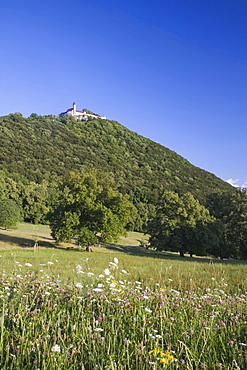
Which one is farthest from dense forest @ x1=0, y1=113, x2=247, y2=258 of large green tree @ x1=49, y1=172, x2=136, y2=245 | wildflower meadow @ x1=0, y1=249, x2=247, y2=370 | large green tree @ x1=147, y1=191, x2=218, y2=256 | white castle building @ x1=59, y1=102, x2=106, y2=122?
wildflower meadow @ x1=0, y1=249, x2=247, y2=370

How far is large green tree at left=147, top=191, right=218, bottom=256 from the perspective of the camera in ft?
131

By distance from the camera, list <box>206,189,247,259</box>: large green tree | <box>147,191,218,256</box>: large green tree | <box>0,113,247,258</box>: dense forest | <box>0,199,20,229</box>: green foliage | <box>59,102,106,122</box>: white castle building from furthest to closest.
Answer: <box>59,102,106,122</box>: white castle building
<box>0,113,247,258</box>: dense forest
<box>206,189,247,259</box>: large green tree
<box>0,199,20,229</box>: green foliage
<box>147,191,218,256</box>: large green tree

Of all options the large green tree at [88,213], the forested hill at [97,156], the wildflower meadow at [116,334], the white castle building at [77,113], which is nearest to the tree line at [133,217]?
the large green tree at [88,213]

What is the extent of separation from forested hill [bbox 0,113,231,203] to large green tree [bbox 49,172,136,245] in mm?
52591

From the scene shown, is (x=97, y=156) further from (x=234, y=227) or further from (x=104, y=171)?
(x=234, y=227)

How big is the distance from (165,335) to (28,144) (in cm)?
11255

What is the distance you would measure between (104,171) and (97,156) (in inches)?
713

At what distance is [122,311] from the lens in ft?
16.3

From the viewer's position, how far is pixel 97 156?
121m

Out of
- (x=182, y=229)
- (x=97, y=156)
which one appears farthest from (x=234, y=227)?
(x=97, y=156)

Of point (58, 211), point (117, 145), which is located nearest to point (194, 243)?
point (58, 211)

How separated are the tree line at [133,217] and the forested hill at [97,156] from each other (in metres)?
42.8

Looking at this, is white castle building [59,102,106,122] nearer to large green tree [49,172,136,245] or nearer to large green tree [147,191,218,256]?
large green tree [147,191,218,256]

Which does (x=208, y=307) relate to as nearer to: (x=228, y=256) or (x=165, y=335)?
(x=165, y=335)
